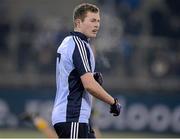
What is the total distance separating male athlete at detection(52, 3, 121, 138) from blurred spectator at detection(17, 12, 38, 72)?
10837 mm

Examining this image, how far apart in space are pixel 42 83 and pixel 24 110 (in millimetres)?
778

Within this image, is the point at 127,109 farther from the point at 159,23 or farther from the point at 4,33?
the point at 4,33

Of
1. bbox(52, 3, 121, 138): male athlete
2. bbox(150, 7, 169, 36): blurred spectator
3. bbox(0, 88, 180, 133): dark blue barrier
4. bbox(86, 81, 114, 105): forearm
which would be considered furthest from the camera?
bbox(150, 7, 169, 36): blurred spectator

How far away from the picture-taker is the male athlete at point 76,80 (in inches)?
262

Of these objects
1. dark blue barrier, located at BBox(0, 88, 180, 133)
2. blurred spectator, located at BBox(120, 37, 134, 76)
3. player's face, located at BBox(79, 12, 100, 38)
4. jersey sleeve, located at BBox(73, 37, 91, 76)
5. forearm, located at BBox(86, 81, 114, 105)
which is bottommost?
dark blue barrier, located at BBox(0, 88, 180, 133)

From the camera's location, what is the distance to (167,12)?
18.6 metres

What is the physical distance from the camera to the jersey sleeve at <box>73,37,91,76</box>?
21.6 feet

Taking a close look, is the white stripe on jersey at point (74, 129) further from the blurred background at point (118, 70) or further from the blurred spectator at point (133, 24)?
the blurred spectator at point (133, 24)

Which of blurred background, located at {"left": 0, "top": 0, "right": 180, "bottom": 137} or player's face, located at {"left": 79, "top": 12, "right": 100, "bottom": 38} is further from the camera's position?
blurred background, located at {"left": 0, "top": 0, "right": 180, "bottom": 137}

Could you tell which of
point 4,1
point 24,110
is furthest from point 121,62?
point 4,1

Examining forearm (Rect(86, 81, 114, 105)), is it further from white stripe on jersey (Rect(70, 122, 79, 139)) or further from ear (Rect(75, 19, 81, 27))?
ear (Rect(75, 19, 81, 27))

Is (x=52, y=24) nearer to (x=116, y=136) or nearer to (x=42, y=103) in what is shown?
(x=42, y=103)

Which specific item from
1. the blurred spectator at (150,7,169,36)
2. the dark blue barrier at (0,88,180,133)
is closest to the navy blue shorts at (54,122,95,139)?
the dark blue barrier at (0,88,180,133)

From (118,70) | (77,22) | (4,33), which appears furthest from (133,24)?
(77,22)
